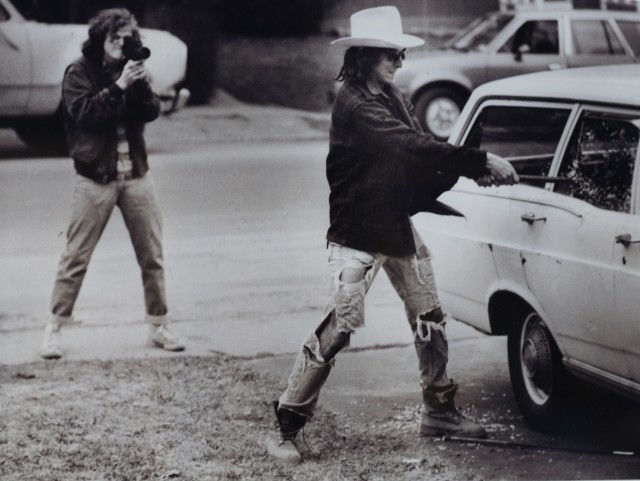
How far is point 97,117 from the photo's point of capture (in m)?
5.81

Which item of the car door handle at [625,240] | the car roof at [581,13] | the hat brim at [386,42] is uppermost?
the hat brim at [386,42]

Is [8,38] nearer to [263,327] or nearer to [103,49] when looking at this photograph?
[103,49]

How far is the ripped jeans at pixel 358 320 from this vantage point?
4570 mm

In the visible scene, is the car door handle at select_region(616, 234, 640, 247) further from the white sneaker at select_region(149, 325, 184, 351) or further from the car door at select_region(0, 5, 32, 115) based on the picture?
the car door at select_region(0, 5, 32, 115)

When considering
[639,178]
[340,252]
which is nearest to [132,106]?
[340,252]

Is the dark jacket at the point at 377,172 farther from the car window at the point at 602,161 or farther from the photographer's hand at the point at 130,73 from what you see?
the photographer's hand at the point at 130,73

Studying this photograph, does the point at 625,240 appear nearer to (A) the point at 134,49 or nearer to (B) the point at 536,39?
(A) the point at 134,49

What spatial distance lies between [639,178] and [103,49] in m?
2.78

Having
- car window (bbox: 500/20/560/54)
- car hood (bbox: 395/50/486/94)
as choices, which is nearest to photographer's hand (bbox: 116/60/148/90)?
car hood (bbox: 395/50/486/94)

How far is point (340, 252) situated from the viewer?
4.61 metres

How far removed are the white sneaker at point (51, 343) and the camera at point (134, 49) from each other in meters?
1.41

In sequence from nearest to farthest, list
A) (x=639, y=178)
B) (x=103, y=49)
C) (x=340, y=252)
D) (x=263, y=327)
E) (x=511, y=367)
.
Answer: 1. (x=639, y=178)
2. (x=340, y=252)
3. (x=511, y=367)
4. (x=103, y=49)
5. (x=263, y=327)

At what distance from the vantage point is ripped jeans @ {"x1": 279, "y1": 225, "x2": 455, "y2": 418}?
180 inches

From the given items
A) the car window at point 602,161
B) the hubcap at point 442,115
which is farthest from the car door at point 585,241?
the hubcap at point 442,115
